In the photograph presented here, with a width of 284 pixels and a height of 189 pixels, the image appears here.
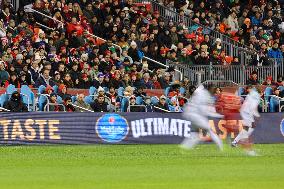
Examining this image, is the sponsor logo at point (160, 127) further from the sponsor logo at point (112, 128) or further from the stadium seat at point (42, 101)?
the stadium seat at point (42, 101)

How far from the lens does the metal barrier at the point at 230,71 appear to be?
127 ft

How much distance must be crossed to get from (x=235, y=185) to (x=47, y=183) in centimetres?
342

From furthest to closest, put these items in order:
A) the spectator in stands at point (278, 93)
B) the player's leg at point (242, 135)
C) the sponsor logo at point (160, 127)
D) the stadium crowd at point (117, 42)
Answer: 1. the spectator in stands at point (278, 93)
2. the stadium crowd at point (117, 42)
3. the sponsor logo at point (160, 127)
4. the player's leg at point (242, 135)

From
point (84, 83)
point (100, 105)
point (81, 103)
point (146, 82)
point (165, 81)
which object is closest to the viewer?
point (100, 105)

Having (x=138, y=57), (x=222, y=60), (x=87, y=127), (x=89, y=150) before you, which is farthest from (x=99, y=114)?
(x=222, y=60)

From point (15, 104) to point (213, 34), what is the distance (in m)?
13.9

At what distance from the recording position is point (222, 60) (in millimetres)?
40344

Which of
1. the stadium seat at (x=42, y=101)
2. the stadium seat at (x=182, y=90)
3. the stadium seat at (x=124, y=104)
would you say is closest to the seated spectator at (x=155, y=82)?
the stadium seat at (x=182, y=90)

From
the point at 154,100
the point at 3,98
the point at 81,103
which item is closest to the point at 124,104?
the point at 154,100

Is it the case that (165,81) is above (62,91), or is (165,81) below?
above

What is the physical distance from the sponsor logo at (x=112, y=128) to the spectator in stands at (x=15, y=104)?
2.71 meters

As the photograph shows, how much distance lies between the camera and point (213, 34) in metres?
42.9

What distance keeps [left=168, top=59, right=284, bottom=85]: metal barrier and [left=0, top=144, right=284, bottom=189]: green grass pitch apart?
380 inches

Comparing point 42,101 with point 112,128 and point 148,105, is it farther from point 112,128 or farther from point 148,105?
point 148,105
